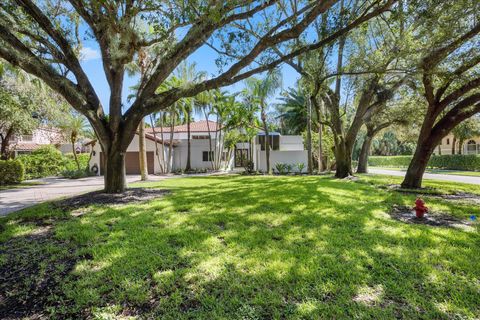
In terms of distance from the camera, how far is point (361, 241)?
12.8 ft

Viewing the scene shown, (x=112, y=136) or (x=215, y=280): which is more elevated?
(x=112, y=136)

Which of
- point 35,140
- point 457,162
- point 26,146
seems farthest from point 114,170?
point 457,162

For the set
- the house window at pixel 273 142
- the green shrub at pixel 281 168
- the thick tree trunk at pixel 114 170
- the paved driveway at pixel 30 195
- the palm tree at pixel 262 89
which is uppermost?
the palm tree at pixel 262 89

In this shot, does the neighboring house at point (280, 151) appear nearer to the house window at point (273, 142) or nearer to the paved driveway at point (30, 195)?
the house window at point (273, 142)

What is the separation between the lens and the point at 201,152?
26.1 metres

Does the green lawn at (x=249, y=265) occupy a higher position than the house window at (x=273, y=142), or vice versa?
the house window at (x=273, y=142)

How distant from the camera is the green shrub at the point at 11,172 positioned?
14625 mm

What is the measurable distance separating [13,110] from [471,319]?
19.9 metres

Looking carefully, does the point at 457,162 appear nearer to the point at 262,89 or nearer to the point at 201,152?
the point at 262,89

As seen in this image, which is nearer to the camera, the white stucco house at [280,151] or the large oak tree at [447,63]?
the large oak tree at [447,63]

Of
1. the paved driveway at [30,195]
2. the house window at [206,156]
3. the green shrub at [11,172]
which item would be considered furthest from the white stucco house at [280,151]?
the green shrub at [11,172]

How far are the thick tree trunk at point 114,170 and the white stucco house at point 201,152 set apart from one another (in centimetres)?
1444

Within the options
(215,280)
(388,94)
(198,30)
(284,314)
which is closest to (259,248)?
(215,280)

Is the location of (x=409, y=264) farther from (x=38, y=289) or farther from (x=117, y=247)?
(x=38, y=289)
